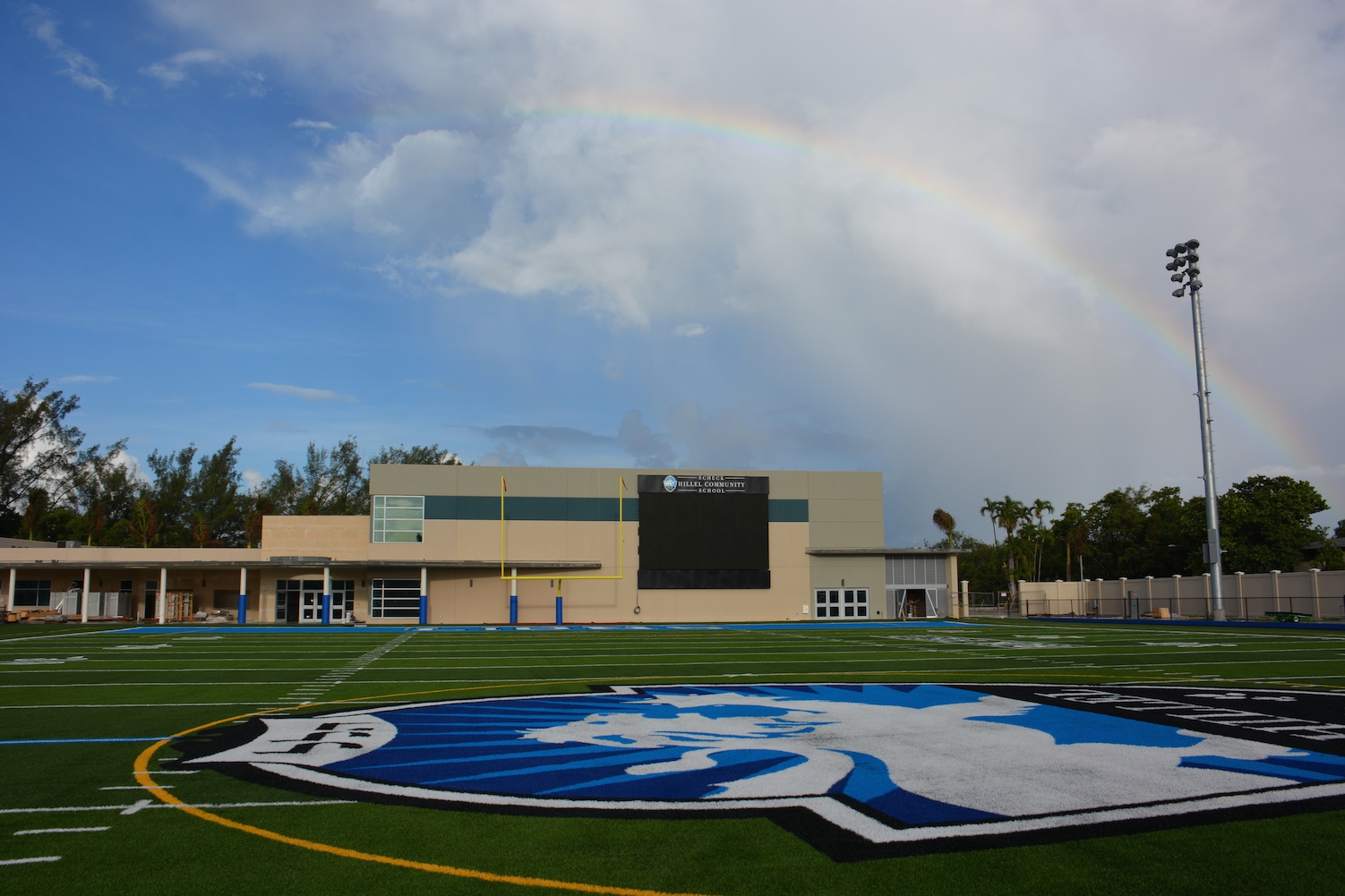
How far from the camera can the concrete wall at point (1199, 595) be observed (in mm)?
42156

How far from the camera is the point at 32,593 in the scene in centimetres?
4966

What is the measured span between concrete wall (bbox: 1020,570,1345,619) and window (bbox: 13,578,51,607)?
2255 inches

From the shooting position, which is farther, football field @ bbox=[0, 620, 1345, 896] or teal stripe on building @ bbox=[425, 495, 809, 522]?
teal stripe on building @ bbox=[425, 495, 809, 522]

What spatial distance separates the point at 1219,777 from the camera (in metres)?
8.25

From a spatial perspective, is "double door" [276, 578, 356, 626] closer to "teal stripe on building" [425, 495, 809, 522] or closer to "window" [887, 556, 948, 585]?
"teal stripe on building" [425, 495, 809, 522]

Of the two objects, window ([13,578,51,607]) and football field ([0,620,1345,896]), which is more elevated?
window ([13,578,51,607])

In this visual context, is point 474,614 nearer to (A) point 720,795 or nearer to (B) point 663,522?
(B) point 663,522

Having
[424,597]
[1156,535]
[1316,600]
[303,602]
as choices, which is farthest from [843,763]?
[1156,535]

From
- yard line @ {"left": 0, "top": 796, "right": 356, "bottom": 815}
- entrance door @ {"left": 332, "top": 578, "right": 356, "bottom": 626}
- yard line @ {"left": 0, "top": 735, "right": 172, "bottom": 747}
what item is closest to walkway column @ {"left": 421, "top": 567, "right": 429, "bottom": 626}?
entrance door @ {"left": 332, "top": 578, "right": 356, "bottom": 626}

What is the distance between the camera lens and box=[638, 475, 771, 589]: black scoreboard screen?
167ft

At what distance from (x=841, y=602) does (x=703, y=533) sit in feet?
29.5

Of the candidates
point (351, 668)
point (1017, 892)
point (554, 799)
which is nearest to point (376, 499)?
point (351, 668)

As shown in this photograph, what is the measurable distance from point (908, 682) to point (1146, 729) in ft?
19.6

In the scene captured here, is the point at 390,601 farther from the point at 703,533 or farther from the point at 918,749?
the point at 918,749
